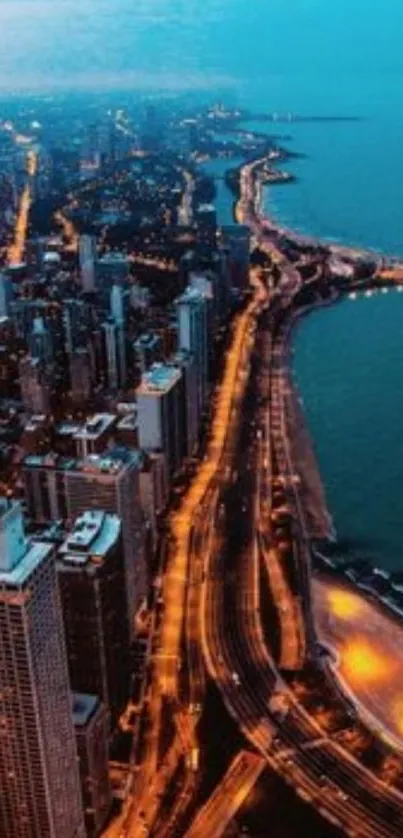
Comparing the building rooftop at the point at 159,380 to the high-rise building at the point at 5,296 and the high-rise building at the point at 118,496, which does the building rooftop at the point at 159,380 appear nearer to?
the high-rise building at the point at 118,496

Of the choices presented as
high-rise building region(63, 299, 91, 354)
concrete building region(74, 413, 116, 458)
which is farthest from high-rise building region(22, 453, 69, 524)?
high-rise building region(63, 299, 91, 354)

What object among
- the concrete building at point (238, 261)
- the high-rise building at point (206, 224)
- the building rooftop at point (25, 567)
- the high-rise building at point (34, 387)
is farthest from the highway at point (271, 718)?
the high-rise building at point (206, 224)

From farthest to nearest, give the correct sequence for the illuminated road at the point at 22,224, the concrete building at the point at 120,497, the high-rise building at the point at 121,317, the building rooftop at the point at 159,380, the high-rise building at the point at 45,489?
the illuminated road at the point at 22,224
the high-rise building at the point at 121,317
the building rooftop at the point at 159,380
the high-rise building at the point at 45,489
the concrete building at the point at 120,497

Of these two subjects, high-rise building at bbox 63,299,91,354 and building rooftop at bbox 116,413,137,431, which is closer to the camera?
building rooftop at bbox 116,413,137,431

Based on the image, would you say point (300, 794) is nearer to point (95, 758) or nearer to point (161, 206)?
point (95, 758)

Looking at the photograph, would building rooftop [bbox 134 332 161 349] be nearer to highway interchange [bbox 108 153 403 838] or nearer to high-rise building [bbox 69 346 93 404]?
high-rise building [bbox 69 346 93 404]

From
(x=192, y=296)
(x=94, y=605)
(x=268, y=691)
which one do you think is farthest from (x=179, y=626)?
(x=192, y=296)
